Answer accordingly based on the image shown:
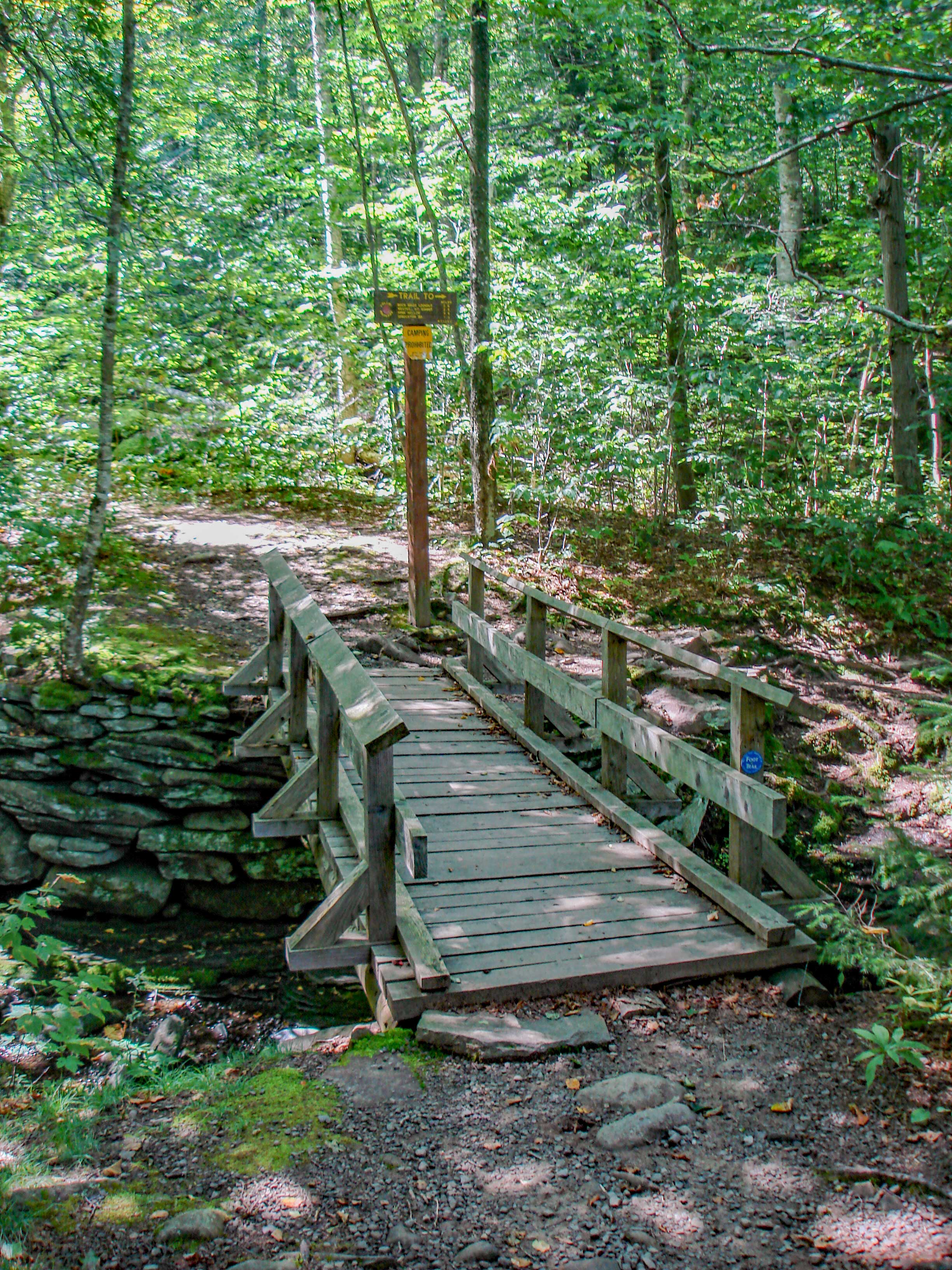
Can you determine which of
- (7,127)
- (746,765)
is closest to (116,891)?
(746,765)

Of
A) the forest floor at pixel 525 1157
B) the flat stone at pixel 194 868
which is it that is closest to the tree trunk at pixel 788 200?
the flat stone at pixel 194 868

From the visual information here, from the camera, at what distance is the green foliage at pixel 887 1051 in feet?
10.4

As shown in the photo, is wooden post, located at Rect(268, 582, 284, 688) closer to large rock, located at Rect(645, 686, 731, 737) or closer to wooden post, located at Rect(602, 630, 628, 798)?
wooden post, located at Rect(602, 630, 628, 798)

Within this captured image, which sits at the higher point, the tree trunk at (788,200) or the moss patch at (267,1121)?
the tree trunk at (788,200)

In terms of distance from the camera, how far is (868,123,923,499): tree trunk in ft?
35.6

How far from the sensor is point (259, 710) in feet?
24.9

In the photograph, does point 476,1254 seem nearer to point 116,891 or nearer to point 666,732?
point 666,732

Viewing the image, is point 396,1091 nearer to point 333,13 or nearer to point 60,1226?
point 60,1226

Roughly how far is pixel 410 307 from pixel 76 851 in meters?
5.37

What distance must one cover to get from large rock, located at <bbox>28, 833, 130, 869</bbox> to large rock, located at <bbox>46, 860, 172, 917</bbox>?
2.4 inches

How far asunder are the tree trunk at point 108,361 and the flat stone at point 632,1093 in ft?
19.1

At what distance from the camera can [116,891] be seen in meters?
7.30

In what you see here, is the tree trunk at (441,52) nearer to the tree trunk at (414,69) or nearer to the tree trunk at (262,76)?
the tree trunk at (414,69)

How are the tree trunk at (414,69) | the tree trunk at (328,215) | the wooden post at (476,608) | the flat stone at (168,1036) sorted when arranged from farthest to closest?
1. the tree trunk at (414,69)
2. the tree trunk at (328,215)
3. the wooden post at (476,608)
4. the flat stone at (168,1036)
